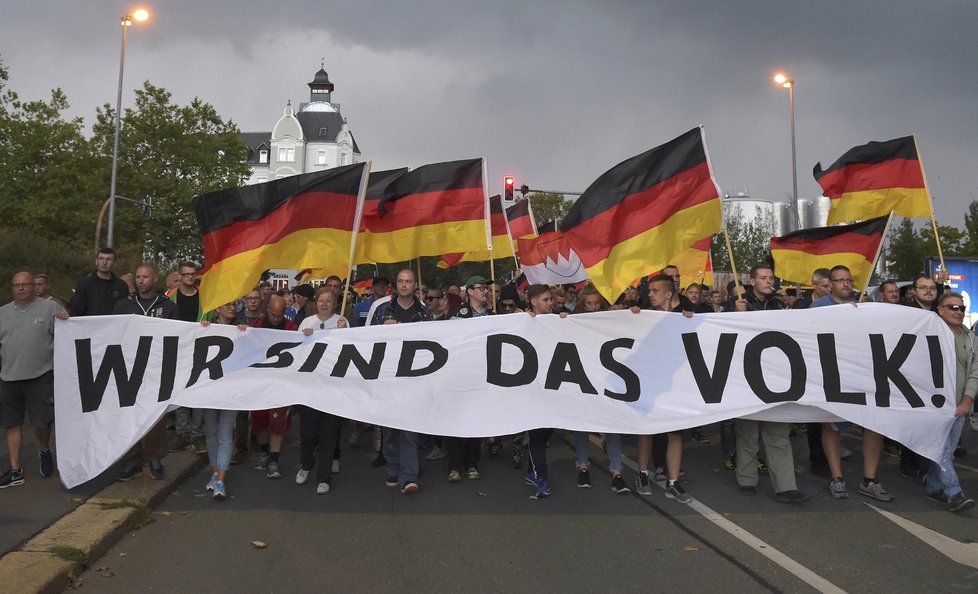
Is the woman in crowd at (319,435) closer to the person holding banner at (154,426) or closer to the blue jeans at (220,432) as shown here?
the blue jeans at (220,432)

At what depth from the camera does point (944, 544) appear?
5.10 metres

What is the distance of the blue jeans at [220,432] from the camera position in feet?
21.0

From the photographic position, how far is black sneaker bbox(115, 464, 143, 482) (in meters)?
6.52

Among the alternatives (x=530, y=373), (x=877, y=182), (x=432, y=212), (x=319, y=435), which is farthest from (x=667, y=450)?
(x=877, y=182)

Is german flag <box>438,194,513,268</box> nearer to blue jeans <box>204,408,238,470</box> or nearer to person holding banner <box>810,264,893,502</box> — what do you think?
blue jeans <box>204,408,238,470</box>

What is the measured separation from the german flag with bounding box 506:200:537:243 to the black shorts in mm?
8225

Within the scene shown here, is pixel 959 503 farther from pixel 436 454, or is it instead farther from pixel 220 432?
pixel 220 432

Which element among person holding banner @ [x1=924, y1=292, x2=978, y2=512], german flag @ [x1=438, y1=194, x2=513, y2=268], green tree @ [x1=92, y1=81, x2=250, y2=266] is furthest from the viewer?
green tree @ [x1=92, y1=81, x2=250, y2=266]

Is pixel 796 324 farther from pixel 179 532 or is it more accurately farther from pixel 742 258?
pixel 742 258

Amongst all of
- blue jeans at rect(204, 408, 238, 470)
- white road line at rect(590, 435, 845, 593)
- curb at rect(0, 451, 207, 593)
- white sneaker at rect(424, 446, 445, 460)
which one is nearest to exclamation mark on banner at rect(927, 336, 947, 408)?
white road line at rect(590, 435, 845, 593)

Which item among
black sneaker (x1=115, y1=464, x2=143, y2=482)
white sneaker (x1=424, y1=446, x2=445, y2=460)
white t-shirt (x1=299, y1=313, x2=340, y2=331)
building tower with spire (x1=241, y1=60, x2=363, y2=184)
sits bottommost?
white sneaker (x1=424, y1=446, x2=445, y2=460)

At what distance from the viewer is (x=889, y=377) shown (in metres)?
6.15

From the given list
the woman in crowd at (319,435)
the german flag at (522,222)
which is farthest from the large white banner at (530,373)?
the german flag at (522,222)

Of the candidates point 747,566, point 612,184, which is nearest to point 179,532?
point 747,566
